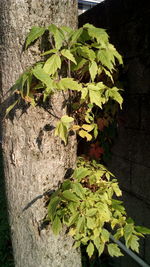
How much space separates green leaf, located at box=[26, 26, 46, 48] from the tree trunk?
0.08 m

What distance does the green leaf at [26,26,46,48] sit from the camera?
42.0 inches

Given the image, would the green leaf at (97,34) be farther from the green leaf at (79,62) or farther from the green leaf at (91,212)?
the green leaf at (91,212)

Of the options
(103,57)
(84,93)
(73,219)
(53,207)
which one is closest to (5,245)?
(73,219)

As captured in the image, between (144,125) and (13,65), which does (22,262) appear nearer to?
(13,65)

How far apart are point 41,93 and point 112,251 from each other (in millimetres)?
1257

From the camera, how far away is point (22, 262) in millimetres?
1512

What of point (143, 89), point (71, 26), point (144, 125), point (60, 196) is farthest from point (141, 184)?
point (71, 26)

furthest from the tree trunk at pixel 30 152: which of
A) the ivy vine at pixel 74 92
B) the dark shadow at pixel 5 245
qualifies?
the dark shadow at pixel 5 245

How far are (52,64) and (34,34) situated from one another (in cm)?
17

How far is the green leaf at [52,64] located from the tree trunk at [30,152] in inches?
5.2

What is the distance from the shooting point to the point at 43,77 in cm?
104

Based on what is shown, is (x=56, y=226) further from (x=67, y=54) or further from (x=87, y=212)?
(x=67, y=54)

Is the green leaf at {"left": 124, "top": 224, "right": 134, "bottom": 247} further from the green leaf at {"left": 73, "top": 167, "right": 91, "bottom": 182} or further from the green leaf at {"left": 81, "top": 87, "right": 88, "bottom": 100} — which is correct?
the green leaf at {"left": 81, "top": 87, "right": 88, "bottom": 100}

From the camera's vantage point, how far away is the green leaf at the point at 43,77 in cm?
103
